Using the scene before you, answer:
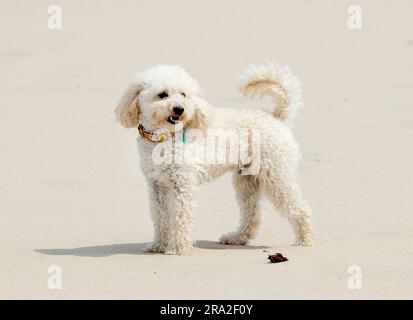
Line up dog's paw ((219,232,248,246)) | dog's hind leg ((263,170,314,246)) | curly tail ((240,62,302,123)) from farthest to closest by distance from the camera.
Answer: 1. dog's paw ((219,232,248,246))
2. curly tail ((240,62,302,123))
3. dog's hind leg ((263,170,314,246))

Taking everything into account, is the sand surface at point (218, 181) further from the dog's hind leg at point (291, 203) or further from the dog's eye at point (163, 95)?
the dog's eye at point (163, 95)

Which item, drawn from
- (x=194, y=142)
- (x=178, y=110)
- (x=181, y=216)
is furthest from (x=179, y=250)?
(x=178, y=110)

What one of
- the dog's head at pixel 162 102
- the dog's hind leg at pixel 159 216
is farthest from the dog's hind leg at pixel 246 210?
the dog's head at pixel 162 102

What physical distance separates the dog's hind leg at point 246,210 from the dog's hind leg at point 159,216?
74cm

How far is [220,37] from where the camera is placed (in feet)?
51.0

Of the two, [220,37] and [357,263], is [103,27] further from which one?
[357,263]

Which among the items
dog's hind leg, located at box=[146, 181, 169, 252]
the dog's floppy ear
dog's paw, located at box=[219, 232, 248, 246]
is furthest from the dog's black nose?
dog's paw, located at box=[219, 232, 248, 246]

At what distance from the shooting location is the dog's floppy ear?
6.04 metres

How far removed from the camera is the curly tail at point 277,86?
21.7 feet

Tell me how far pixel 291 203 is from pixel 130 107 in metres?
1.44

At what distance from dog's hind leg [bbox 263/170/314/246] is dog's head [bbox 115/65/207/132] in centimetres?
79

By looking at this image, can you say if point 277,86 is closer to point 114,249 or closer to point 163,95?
point 163,95

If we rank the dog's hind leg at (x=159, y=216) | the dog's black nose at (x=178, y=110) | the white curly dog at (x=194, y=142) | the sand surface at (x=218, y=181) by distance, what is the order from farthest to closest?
1. the dog's hind leg at (x=159, y=216)
2. the white curly dog at (x=194, y=142)
3. the dog's black nose at (x=178, y=110)
4. the sand surface at (x=218, y=181)

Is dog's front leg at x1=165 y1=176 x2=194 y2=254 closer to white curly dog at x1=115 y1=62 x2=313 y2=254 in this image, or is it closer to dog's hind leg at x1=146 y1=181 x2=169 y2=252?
white curly dog at x1=115 y1=62 x2=313 y2=254
